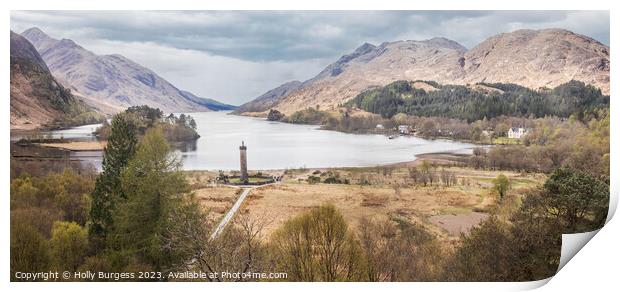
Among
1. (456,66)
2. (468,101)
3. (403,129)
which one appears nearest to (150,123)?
(403,129)

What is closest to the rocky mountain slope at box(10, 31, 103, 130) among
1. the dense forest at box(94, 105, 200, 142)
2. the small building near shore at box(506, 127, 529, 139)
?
the dense forest at box(94, 105, 200, 142)

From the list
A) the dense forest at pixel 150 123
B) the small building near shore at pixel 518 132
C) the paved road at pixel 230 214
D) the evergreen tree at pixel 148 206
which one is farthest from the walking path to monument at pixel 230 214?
the small building near shore at pixel 518 132

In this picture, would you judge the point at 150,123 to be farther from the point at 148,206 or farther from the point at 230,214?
the point at 230,214

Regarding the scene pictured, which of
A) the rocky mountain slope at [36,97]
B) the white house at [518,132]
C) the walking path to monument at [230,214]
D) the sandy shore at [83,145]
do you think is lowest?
the walking path to monument at [230,214]

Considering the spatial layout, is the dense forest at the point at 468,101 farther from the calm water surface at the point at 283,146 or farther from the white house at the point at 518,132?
the calm water surface at the point at 283,146

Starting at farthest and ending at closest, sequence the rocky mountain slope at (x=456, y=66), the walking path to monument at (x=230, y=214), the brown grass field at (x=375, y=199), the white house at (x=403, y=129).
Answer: the white house at (x=403, y=129), the rocky mountain slope at (x=456, y=66), the brown grass field at (x=375, y=199), the walking path to monument at (x=230, y=214)

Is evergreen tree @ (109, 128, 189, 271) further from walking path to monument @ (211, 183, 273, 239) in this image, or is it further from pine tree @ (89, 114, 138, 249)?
walking path to monument @ (211, 183, 273, 239)
